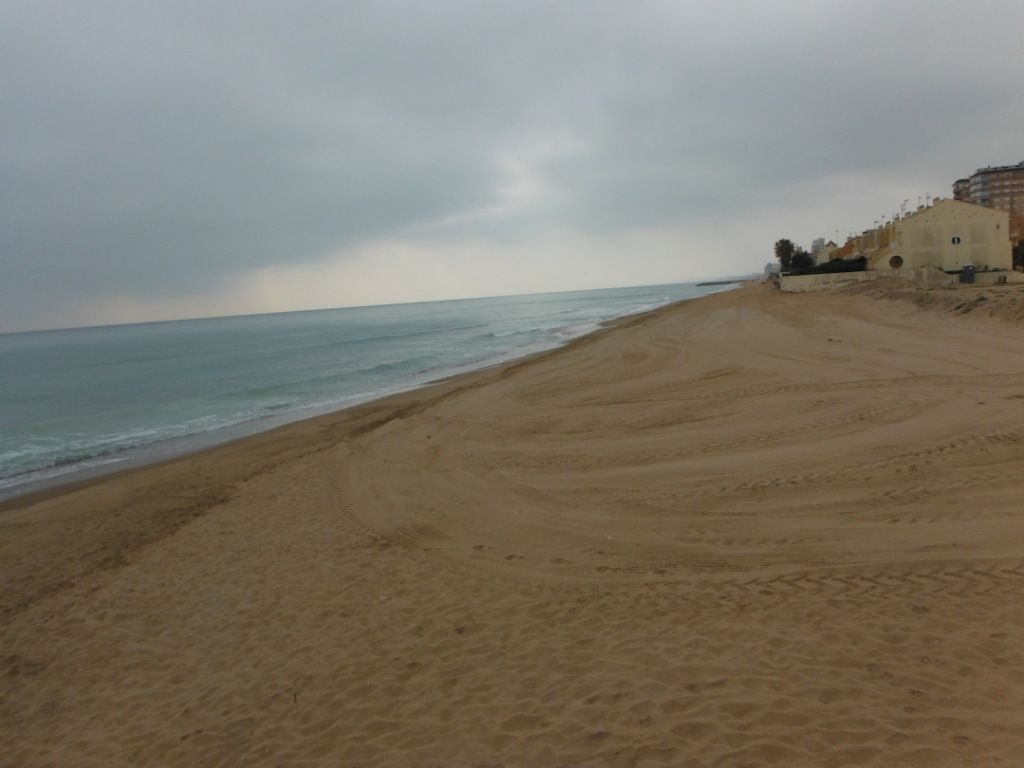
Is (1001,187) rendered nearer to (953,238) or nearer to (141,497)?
(953,238)

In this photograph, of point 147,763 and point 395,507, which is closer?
point 147,763

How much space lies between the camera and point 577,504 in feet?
23.5

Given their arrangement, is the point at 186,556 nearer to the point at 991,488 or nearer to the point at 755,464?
the point at 755,464

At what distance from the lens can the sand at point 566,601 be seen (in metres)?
3.39

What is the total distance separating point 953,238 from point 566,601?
1708 inches

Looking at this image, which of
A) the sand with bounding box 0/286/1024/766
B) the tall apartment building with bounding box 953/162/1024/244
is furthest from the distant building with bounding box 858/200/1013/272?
the tall apartment building with bounding box 953/162/1024/244

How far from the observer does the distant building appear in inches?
1371

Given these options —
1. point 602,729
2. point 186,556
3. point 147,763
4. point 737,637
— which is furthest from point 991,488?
point 186,556

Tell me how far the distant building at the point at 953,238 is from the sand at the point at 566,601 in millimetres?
32348

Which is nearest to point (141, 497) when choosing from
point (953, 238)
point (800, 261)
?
point (953, 238)

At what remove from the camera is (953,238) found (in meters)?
35.9

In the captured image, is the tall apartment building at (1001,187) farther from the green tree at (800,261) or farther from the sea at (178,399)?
the sea at (178,399)

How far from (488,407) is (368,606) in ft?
30.1

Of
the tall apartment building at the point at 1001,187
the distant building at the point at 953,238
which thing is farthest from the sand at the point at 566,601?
the tall apartment building at the point at 1001,187
